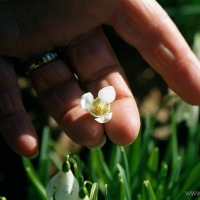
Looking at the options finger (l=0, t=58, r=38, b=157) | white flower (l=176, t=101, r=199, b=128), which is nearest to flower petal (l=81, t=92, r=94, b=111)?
finger (l=0, t=58, r=38, b=157)

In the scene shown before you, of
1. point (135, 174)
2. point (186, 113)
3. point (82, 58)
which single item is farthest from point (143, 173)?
point (186, 113)

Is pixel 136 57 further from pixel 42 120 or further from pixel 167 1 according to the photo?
pixel 42 120

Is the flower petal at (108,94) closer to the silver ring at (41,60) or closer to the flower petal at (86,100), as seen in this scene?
the flower petal at (86,100)

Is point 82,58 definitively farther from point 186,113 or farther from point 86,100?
point 186,113

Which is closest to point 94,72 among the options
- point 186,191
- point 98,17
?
point 98,17

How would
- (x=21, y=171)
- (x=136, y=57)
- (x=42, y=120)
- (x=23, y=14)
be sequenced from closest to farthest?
(x=23, y=14)
(x=21, y=171)
(x=42, y=120)
(x=136, y=57)

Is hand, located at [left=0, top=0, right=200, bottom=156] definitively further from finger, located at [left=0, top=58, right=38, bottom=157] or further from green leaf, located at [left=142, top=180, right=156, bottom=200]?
green leaf, located at [left=142, top=180, right=156, bottom=200]

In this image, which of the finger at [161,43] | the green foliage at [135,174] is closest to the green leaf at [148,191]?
the green foliage at [135,174]
